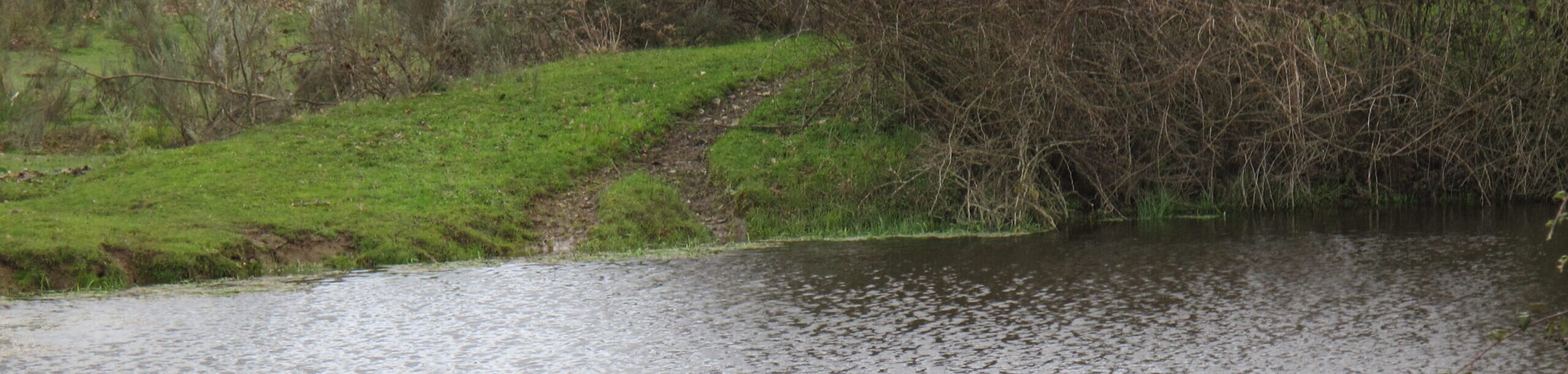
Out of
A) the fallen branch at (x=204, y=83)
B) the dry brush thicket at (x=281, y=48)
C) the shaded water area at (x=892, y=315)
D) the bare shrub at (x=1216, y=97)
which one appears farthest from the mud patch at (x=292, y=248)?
the fallen branch at (x=204, y=83)

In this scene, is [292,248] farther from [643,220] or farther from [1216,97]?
[1216,97]

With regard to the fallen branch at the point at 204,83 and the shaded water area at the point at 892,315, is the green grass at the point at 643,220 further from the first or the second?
the fallen branch at the point at 204,83

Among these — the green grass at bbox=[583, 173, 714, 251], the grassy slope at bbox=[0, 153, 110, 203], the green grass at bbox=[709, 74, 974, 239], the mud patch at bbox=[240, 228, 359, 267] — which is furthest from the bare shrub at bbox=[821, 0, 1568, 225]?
the grassy slope at bbox=[0, 153, 110, 203]

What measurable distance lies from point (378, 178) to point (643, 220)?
3839 millimetres

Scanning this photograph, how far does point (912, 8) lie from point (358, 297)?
8400mm

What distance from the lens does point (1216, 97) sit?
57.4ft

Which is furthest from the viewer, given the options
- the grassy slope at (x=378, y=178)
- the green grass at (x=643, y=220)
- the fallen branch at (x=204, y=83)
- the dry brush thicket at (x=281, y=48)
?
the dry brush thicket at (x=281, y=48)

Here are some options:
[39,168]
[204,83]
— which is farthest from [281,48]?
[39,168]

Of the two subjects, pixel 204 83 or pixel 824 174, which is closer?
pixel 824 174

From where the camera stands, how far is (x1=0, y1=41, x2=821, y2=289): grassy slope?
14.1 m

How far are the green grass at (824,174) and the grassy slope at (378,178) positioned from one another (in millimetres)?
1462

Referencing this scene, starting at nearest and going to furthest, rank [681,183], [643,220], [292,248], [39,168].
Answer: [292,248] < [643,220] < [39,168] < [681,183]

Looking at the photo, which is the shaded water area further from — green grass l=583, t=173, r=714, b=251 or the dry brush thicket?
the dry brush thicket

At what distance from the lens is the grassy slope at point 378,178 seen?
14148mm
